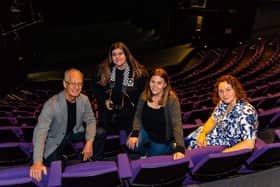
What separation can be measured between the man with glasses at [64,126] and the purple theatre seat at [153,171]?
517 mm

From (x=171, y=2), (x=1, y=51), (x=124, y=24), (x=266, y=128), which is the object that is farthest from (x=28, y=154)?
(x=124, y=24)

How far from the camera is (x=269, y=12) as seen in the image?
50.6 ft

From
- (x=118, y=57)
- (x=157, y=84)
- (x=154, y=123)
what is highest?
(x=118, y=57)

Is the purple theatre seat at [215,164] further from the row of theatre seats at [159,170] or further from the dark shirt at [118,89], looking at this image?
the dark shirt at [118,89]

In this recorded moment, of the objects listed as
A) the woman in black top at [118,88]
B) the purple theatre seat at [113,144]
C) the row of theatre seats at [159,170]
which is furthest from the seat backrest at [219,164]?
the woman in black top at [118,88]

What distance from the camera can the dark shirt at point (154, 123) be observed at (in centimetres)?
292

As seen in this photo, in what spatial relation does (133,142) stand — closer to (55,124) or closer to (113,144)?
(113,144)

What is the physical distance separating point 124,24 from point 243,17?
5417 millimetres

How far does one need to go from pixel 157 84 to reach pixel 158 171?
2.37ft

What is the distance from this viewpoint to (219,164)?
2.60m

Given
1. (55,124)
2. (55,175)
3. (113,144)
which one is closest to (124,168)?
(55,175)

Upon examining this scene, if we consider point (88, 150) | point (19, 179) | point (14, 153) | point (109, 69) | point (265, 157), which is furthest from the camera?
point (109, 69)

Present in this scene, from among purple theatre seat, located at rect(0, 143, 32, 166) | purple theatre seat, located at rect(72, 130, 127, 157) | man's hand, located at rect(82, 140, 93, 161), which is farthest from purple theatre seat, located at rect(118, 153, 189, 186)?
purple theatre seat, located at rect(0, 143, 32, 166)

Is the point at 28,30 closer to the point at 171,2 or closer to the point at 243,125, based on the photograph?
the point at 171,2
